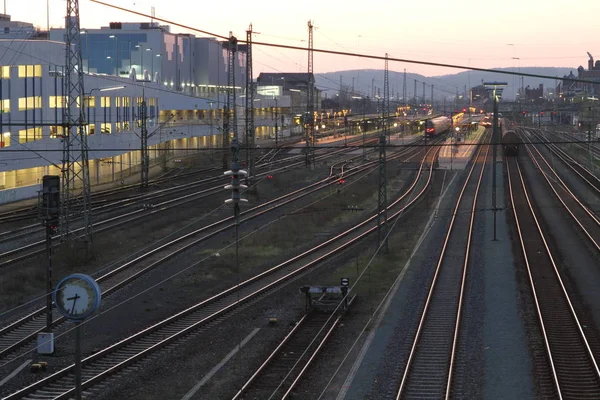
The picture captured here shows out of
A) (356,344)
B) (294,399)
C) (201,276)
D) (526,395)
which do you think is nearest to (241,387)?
(294,399)

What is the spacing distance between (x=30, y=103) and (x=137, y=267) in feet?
73.3

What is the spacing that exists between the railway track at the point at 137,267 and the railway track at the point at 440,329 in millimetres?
7436

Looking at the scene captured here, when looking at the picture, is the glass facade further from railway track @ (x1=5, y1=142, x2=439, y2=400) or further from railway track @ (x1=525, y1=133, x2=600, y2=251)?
railway track @ (x1=5, y1=142, x2=439, y2=400)

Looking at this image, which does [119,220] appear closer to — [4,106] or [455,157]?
[4,106]

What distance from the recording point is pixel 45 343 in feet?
49.0

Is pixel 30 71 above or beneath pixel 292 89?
beneath

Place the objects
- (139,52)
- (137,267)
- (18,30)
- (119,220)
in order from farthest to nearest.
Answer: (139,52), (18,30), (119,220), (137,267)

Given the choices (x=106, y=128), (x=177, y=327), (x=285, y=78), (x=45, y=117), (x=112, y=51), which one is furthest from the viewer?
(x=285, y=78)

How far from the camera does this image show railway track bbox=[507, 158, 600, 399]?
44.7 ft

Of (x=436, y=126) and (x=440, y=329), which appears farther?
(x=436, y=126)

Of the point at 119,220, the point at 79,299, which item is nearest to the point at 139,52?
the point at 119,220

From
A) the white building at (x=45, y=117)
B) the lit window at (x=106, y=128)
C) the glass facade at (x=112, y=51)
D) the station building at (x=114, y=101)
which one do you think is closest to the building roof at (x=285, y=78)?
the station building at (x=114, y=101)

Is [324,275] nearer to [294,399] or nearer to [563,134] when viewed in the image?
[294,399]

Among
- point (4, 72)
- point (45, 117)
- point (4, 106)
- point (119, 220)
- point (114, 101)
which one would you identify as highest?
point (4, 72)
